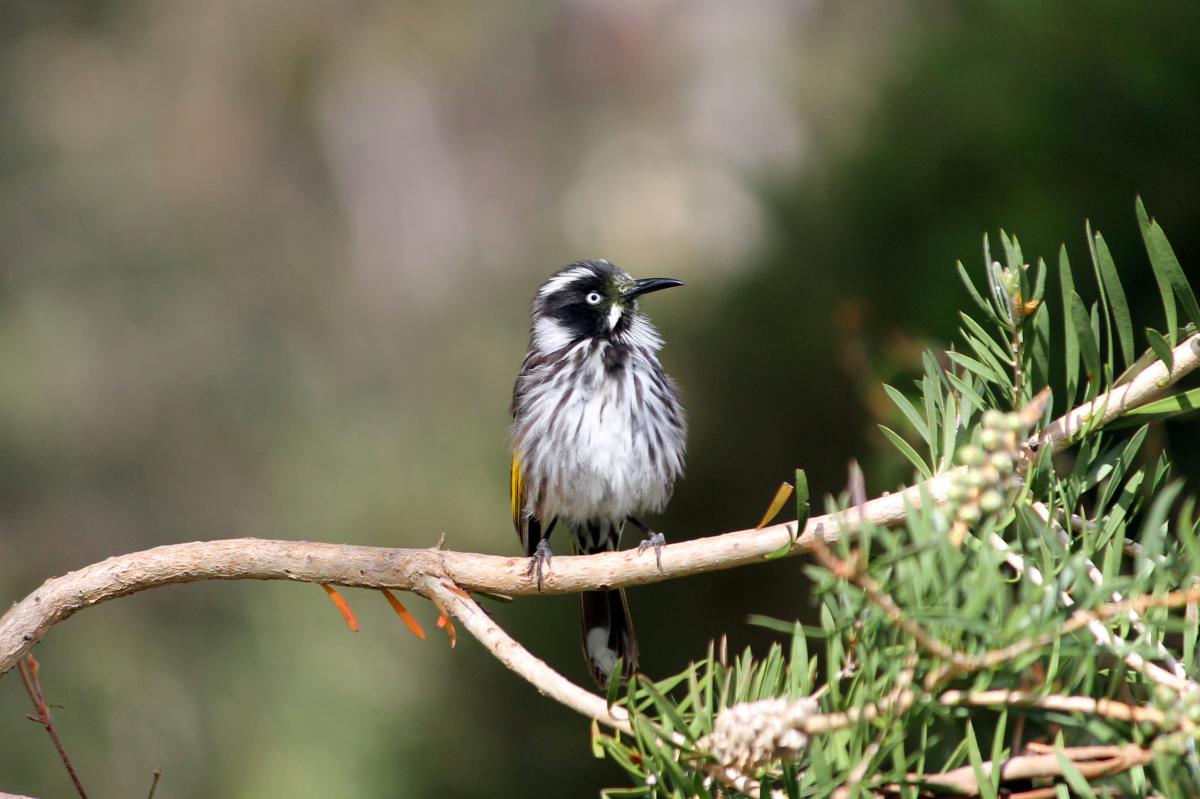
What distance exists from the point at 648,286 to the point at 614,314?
183mm

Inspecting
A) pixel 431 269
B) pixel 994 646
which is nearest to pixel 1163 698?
pixel 994 646

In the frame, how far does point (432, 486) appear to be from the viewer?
4.16 m

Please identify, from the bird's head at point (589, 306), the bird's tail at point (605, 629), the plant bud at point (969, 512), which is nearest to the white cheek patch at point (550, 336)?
the bird's head at point (589, 306)

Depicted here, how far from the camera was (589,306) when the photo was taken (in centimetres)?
336

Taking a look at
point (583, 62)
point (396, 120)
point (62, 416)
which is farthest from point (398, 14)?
point (62, 416)

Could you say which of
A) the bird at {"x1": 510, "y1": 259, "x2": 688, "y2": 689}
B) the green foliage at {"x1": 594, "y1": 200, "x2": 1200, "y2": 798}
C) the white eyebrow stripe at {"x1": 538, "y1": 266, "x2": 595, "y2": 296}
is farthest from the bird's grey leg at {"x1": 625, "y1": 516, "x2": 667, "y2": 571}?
the green foliage at {"x1": 594, "y1": 200, "x2": 1200, "y2": 798}

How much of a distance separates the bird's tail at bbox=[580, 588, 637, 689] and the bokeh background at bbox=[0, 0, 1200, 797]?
0.58 ft

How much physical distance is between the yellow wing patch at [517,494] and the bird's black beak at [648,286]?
1.89 feet

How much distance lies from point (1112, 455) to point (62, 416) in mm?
4866

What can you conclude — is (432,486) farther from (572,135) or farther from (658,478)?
(572,135)

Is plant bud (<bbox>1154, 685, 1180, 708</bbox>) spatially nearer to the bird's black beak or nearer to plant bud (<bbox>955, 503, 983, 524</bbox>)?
plant bud (<bbox>955, 503, 983, 524</bbox>)

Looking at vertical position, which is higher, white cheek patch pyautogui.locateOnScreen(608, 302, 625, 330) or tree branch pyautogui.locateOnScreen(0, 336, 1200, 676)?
white cheek patch pyautogui.locateOnScreen(608, 302, 625, 330)

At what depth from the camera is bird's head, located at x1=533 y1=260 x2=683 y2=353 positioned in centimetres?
328

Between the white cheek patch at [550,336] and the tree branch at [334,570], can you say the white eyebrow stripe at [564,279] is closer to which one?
the white cheek patch at [550,336]
